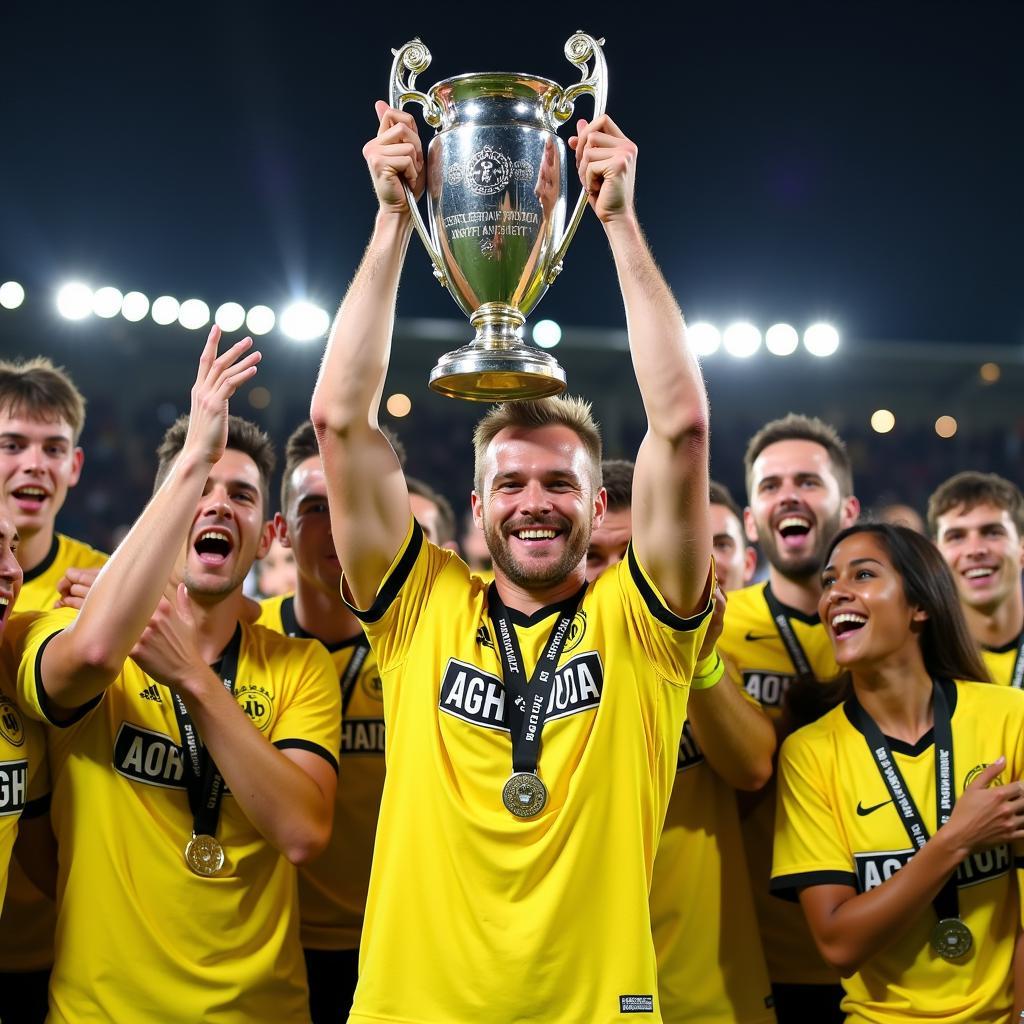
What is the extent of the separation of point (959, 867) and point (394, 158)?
7.15 feet

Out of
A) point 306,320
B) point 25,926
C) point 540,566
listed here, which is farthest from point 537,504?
point 306,320

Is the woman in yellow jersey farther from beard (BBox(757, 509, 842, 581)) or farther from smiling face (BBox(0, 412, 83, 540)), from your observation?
smiling face (BBox(0, 412, 83, 540))

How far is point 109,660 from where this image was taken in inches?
94.7

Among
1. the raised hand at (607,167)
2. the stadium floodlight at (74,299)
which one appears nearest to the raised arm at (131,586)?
the raised hand at (607,167)

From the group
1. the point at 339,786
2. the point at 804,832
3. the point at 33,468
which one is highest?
the point at 33,468

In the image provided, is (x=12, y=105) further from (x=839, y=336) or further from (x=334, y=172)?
(x=839, y=336)

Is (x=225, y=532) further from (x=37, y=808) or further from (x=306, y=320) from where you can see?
(x=306, y=320)

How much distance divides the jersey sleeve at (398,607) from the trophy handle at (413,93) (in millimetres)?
642

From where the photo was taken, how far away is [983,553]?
4.26 metres

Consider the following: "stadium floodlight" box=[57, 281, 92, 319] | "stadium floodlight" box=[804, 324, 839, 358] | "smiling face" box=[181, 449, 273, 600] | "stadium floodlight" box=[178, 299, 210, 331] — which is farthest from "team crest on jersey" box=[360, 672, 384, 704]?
"stadium floodlight" box=[804, 324, 839, 358]

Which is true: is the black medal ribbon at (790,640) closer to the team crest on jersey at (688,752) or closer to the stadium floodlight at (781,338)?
the team crest on jersey at (688,752)

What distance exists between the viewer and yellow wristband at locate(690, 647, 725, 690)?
Answer: 271cm

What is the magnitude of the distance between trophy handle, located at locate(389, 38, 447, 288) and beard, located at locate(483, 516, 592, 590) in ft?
1.98

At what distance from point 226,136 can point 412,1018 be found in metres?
11.8
